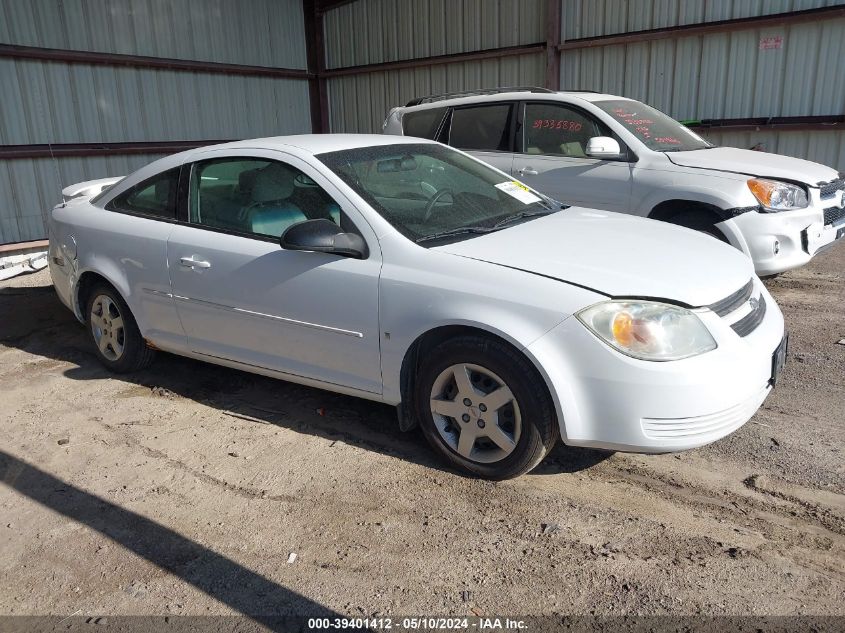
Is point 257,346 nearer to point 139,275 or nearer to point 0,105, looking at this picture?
point 139,275

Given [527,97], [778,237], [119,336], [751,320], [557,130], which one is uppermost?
[527,97]

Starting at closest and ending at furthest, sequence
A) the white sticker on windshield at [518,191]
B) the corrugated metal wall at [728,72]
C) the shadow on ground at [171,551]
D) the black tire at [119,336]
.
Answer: the shadow on ground at [171,551] < the white sticker on windshield at [518,191] < the black tire at [119,336] < the corrugated metal wall at [728,72]

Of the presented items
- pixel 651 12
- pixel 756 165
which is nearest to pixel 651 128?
pixel 756 165

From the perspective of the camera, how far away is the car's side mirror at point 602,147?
6.50m

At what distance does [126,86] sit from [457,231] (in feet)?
31.6

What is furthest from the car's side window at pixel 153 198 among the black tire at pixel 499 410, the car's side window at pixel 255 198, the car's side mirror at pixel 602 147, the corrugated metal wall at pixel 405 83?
the corrugated metal wall at pixel 405 83

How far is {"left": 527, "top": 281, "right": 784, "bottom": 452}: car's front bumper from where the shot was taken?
3088mm

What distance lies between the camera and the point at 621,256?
3549mm

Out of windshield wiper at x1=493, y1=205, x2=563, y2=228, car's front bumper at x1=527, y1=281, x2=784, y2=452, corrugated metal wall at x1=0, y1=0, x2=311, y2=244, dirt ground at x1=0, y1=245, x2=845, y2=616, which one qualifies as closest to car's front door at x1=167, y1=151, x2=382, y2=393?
dirt ground at x1=0, y1=245, x2=845, y2=616

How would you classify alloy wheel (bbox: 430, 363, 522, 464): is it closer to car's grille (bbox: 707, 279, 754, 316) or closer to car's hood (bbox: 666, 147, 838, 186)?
car's grille (bbox: 707, 279, 754, 316)

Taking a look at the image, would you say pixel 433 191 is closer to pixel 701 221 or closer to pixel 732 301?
pixel 732 301

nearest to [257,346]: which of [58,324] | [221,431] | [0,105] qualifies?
[221,431]

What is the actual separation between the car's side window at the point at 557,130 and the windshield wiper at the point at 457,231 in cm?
327

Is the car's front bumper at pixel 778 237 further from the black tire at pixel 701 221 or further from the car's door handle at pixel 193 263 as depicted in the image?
the car's door handle at pixel 193 263
